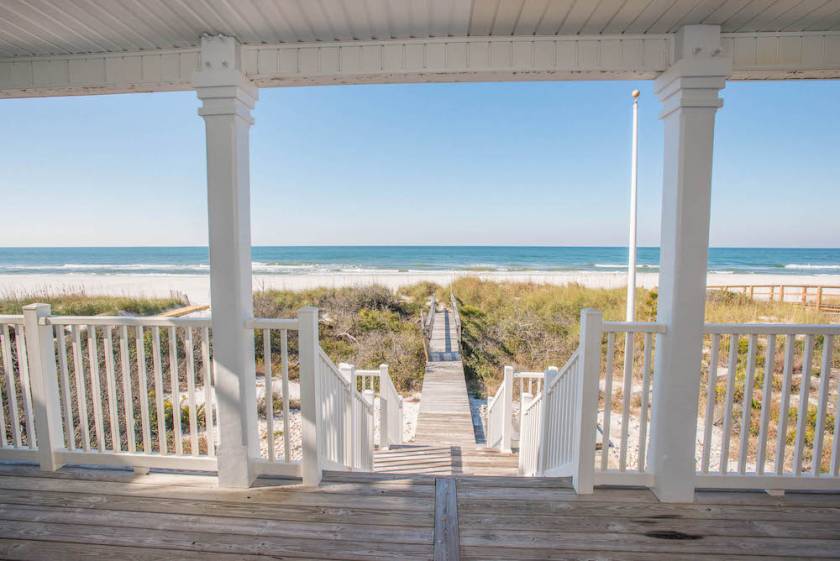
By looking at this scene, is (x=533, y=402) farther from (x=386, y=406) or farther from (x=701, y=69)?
(x=701, y=69)

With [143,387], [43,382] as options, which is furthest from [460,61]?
[43,382]

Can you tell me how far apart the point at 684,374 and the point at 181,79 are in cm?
328

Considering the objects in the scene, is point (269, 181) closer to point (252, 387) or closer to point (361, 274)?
point (361, 274)

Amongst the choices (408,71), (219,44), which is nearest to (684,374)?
(408,71)

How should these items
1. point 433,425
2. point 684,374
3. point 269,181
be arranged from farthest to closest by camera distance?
point 269,181
point 433,425
point 684,374

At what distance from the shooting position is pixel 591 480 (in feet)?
6.48

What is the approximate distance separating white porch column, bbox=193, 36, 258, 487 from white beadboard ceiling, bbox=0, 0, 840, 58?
0.69ft

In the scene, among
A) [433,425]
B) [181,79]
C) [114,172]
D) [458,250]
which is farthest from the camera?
[458,250]

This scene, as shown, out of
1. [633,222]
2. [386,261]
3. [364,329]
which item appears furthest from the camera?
[386,261]

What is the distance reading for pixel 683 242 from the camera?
6.18ft

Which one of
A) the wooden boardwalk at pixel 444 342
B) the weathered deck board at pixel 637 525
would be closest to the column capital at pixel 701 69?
the weathered deck board at pixel 637 525

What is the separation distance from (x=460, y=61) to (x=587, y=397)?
6.51ft

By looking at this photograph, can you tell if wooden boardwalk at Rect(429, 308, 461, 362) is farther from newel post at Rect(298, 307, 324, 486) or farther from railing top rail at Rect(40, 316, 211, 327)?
railing top rail at Rect(40, 316, 211, 327)

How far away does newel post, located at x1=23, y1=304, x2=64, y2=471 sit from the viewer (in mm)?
2154
